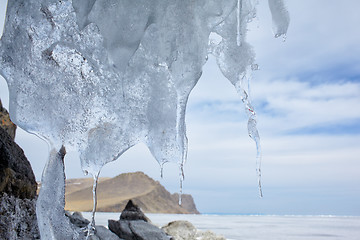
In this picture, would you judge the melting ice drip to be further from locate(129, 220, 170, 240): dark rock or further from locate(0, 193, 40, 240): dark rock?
locate(129, 220, 170, 240): dark rock

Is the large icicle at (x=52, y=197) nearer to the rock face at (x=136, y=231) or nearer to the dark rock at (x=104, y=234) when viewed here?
the dark rock at (x=104, y=234)

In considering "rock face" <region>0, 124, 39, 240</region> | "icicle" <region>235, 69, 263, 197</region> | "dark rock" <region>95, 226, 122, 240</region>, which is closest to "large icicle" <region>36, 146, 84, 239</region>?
"rock face" <region>0, 124, 39, 240</region>

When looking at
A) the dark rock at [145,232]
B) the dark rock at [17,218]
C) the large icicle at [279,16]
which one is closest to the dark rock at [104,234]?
the dark rock at [145,232]

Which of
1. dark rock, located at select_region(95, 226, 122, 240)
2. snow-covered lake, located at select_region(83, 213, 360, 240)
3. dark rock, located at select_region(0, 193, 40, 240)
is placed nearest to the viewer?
dark rock, located at select_region(0, 193, 40, 240)

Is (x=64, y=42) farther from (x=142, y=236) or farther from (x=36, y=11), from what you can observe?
(x=142, y=236)

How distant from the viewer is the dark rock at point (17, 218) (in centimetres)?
235

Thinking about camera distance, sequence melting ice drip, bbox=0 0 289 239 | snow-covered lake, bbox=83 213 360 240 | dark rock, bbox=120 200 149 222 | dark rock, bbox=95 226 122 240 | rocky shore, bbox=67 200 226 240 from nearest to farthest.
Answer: melting ice drip, bbox=0 0 289 239, dark rock, bbox=95 226 122 240, rocky shore, bbox=67 200 226 240, dark rock, bbox=120 200 149 222, snow-covered lake, bbox=83 213 360 240

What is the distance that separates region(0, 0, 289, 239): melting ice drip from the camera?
179 centimetres

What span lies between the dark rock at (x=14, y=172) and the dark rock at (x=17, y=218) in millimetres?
53

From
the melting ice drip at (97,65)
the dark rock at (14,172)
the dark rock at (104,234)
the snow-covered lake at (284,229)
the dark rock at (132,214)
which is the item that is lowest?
the snow-covered lake at (284,229)

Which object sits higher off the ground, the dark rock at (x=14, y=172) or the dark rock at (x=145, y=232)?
the dark rock at (x=14, y=172)

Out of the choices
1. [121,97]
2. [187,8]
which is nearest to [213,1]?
[187,8]

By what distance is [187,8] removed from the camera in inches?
71.6

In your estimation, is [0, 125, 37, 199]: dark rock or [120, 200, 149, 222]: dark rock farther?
[120, 200, 149, 222]: dark rock
